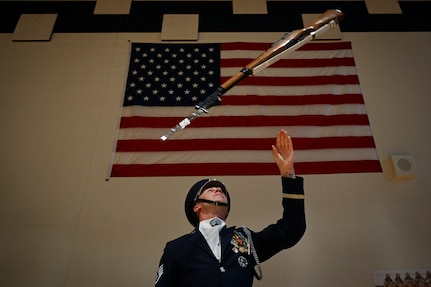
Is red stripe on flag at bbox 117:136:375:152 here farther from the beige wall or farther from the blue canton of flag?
the blue canton of flag

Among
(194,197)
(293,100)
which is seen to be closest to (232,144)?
(293,100)

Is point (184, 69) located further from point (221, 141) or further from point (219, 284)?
point (219, 284)

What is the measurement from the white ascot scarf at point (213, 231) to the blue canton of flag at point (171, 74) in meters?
1.59

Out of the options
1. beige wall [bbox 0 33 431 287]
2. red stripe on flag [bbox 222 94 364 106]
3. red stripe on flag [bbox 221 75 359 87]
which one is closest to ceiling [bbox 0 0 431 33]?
beige wall [bbox 0 33 431 287]

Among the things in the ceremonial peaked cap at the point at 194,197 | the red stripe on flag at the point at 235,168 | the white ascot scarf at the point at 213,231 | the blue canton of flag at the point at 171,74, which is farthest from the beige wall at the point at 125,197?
the white ascot scarf at the point at 213,231

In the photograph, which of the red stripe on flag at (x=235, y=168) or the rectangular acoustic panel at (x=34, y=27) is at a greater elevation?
the rectangular acoustic panel at (x=34, y=27)

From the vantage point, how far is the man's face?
1723 millimetres

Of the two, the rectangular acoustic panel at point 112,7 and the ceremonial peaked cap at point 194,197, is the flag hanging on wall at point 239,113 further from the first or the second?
the ceremonial peaked cap at point 194,197

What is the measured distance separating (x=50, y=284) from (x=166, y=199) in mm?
934

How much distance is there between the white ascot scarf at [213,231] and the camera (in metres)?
1.57

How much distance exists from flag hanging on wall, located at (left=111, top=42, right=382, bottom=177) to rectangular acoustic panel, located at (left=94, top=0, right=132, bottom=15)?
0.51 meters

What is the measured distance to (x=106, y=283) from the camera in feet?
7.87

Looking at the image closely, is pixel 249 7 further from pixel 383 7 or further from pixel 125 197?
pixel 125 197

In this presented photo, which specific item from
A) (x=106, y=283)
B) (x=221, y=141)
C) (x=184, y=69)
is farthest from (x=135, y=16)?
(x=106, y=283)
